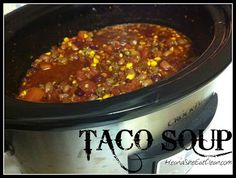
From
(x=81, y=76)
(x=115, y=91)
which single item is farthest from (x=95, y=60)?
(x=115, y=91)

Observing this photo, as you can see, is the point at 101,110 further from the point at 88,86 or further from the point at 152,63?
the point at 152,63

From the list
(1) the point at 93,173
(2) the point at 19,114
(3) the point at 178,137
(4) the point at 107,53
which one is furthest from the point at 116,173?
(4) the point at 107,53

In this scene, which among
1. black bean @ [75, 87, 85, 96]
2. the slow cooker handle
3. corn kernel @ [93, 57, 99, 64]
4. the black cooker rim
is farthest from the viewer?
corn kernel @ [93, 57, 99, 64]

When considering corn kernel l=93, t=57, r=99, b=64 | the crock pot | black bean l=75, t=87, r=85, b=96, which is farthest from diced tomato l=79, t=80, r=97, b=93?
the crock pot

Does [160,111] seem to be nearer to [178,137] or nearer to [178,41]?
[178,137]

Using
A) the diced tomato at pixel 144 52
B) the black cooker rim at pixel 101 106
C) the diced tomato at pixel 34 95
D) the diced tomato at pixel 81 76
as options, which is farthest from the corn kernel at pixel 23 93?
the diced tomato at pixel 144 52

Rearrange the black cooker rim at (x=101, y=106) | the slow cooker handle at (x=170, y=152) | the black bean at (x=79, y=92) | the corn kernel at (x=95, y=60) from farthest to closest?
the corn kernel at (x=95, y=60) → the black bean at (x=79, y=92) → the slow cooker handle at (x=170, y=152) → the black cooker rim at (x=101, y=106)

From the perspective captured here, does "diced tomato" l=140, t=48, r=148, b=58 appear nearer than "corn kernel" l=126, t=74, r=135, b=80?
No

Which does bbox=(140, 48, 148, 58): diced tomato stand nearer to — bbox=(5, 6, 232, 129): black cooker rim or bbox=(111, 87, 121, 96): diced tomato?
bbox=(111, 87, 121, 96): diced tomato

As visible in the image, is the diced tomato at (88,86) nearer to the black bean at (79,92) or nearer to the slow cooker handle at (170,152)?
→ the black bean at (79,92)
